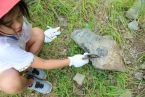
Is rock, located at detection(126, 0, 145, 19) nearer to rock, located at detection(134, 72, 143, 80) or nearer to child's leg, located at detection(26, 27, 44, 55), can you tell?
rock, located at detection(134, 72, 143, 80)

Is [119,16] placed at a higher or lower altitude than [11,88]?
higher

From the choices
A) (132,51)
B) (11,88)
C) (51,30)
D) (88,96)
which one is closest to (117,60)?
(132,51)

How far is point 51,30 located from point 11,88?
694 millimetres

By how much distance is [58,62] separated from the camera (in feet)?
8.13

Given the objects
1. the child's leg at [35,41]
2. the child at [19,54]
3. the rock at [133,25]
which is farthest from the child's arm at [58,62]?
the rock at [133,25]

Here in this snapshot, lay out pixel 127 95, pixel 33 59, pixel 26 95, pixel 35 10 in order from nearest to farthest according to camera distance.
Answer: pixel 33 59 → pixel 127 95 → pixel 26 95 → pixel 35 10

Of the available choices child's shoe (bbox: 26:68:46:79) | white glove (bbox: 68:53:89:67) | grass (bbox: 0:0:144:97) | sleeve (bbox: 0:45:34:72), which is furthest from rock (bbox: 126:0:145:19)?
sleeve (bbox: 0:45:34:72)

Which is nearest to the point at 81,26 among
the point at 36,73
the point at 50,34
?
the point at 50,34

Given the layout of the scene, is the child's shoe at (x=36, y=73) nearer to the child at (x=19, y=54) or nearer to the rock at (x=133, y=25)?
the child at (x=19, y=54)

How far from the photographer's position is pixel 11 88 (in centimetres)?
242

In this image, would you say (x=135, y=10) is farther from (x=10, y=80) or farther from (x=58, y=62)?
(x=10, y=80)

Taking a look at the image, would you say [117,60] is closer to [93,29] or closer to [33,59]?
[93,29]

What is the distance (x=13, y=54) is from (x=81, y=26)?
33.5 inches

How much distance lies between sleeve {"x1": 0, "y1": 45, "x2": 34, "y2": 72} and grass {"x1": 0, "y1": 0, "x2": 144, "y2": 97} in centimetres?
52
